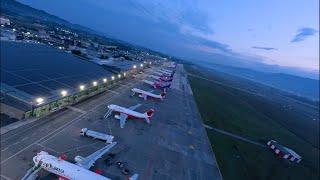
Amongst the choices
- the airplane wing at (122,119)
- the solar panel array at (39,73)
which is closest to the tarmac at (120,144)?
the airplane wing at (122,119)

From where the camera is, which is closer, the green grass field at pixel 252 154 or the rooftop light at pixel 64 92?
the green grass field at pixel 252 154

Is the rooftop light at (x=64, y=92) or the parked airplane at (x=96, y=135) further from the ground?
the rooftop light at (x=64, y=92)

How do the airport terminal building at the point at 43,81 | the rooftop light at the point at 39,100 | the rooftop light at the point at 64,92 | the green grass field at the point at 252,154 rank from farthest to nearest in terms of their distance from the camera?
the rooftop light at the point at 64,92 < the green grass field at the point at 252,154 < the rooftop light at the point at 39,100 < the airport terminal building at the point at 43,81

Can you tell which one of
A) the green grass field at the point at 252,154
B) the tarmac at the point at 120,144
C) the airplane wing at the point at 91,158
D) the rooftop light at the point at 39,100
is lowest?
the green grass field at the point at 252,154

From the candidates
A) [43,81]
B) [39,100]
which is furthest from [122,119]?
[43,81]

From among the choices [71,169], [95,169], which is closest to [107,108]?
[95,169]

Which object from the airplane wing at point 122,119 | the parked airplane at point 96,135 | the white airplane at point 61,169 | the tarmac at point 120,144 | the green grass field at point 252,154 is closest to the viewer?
the white airplane at point 61,169

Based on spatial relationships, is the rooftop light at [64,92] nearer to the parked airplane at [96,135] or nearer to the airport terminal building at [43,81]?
the airport terminal building at [43,81]
